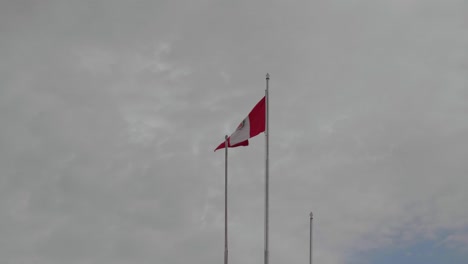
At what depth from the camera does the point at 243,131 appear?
34.5 meters

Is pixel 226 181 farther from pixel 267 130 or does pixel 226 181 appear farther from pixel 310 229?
pixel 310 229

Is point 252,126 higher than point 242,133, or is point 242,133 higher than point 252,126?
point 252,126

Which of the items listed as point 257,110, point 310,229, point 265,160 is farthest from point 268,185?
point 310,229

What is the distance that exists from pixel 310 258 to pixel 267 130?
2764 cm

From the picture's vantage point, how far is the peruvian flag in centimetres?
3319

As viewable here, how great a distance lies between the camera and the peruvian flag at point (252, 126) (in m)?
33.2

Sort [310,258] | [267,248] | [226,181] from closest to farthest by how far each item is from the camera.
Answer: [267,248] → [226,181] → [310,258]

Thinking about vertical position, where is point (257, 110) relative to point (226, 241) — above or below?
above

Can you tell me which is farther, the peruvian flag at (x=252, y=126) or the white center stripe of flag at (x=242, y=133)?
the white center stripe of flag at (x=242, y=133)

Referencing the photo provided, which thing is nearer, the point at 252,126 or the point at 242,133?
the point at 252,126

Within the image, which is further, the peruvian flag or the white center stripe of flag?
the white center stripe of flag

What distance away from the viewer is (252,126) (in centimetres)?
3378

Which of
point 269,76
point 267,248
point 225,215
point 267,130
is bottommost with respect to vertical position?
point 267,248

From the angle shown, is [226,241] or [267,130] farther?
[226,241]
